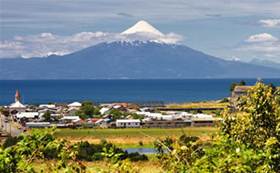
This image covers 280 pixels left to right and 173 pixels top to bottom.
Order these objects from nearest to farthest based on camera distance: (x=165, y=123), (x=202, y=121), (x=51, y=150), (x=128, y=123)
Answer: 1. (x=51, y=150)
2. (x=202, y=121)
3. (x=165, y=123)
4. (x=128, y=123)

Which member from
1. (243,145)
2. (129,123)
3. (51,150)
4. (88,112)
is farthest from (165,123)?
(51,150)

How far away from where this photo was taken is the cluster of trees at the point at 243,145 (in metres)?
6.61

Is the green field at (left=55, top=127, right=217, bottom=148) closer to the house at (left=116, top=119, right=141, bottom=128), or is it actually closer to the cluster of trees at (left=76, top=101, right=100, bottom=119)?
the house at (left=116, top=119, right=141, bottom=128)

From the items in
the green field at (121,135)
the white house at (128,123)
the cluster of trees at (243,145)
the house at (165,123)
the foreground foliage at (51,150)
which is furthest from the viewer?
the white house at (128,123)

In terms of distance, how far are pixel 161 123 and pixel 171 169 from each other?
62606mm

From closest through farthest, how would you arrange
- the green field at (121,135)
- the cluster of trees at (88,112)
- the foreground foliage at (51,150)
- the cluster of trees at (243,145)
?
the foreground foliage at (51,150)
the cluster of trees at (243,145)
the green field at (121,135)
the cluster of trees at (88,112)

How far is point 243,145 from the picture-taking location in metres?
7.42

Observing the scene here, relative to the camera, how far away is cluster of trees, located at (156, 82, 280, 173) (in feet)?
21.7

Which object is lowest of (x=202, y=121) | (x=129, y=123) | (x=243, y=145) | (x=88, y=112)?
(x=129, y=123)

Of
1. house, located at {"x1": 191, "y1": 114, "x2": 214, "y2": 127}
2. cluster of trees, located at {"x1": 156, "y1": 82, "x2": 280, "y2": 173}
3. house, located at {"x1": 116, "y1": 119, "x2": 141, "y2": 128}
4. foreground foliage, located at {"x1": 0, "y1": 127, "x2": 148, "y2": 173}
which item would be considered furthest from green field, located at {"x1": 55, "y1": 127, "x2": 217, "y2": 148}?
foreground foliage, located at {"x1": 0, "y1": 127, "x2": 148, "y2": 173}

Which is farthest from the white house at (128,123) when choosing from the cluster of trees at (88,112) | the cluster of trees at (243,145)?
the cluster of trees at (243,145)

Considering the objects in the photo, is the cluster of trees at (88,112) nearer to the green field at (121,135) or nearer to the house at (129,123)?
the house at (129,123)

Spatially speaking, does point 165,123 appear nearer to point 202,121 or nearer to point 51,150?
point 202,121

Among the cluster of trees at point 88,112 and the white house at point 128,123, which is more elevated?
the cluster of trees at point 88,112
